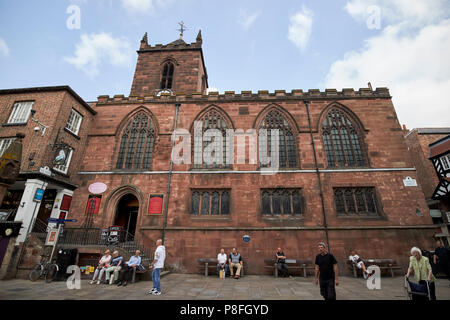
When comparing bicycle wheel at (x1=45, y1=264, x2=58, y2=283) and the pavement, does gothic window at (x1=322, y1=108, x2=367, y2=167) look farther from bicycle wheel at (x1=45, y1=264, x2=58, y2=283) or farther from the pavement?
bicycle wheel at (x1=45, y1=264, x2=58, y2=283)

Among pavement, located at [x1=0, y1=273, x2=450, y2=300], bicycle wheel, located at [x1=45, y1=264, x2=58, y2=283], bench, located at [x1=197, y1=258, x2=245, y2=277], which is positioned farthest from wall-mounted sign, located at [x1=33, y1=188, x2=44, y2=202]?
bench, located at [x1=197, y1=258, x2=245, y2=277]

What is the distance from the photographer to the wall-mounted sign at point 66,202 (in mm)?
12311

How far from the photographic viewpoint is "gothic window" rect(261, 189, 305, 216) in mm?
12430

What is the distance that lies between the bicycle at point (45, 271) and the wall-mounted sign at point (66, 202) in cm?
382

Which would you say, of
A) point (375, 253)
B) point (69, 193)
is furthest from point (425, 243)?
point (69, 193)

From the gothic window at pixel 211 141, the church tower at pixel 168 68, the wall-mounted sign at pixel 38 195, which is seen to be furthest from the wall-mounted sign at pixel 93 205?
the church tower at pixel 168 68

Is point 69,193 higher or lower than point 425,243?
higher

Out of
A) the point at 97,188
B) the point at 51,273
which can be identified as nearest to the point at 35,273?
the point at 51,273

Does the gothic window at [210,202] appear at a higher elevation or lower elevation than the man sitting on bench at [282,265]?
higher

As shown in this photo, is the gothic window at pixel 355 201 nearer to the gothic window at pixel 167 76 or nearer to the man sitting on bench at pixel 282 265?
the man sitting on bench at pixel 282 265

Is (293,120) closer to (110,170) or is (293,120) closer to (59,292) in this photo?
(110,170)

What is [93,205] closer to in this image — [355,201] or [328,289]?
[328,289]

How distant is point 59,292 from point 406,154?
18.8m

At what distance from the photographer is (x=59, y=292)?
22.5ft
